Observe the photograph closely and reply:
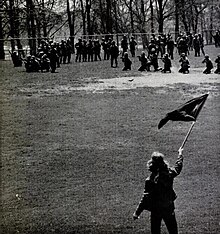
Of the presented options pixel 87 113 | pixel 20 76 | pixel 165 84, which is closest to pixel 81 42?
pixel 20 76

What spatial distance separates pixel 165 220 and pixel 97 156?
4.69 meters

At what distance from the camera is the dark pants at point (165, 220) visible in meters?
5.51

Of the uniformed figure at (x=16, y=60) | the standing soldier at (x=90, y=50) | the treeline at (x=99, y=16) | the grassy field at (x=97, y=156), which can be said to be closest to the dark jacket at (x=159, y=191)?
the grassy field at (x=97, y=156)

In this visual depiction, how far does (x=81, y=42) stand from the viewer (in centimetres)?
2981

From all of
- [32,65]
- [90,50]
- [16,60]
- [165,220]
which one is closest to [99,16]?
[90,50]

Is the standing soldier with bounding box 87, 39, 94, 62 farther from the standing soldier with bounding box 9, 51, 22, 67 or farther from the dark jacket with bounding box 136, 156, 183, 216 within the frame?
the dark jacket with bounding box 136, 156, 183, 216

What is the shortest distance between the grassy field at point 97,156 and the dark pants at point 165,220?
31.9 inches

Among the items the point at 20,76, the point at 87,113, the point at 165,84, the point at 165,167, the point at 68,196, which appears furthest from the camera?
the point at 20,76

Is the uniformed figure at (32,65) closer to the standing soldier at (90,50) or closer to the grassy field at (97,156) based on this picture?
the grassy field at (97,156)

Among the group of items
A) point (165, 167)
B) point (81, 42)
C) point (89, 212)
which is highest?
point (81, 42)

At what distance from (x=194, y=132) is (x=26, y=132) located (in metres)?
4.22

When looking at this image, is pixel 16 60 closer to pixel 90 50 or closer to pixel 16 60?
pixel 16 60

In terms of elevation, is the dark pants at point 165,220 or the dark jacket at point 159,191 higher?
the dark jacket at point 159,191

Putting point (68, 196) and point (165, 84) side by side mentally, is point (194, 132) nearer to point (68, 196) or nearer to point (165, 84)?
point (68, 196)
